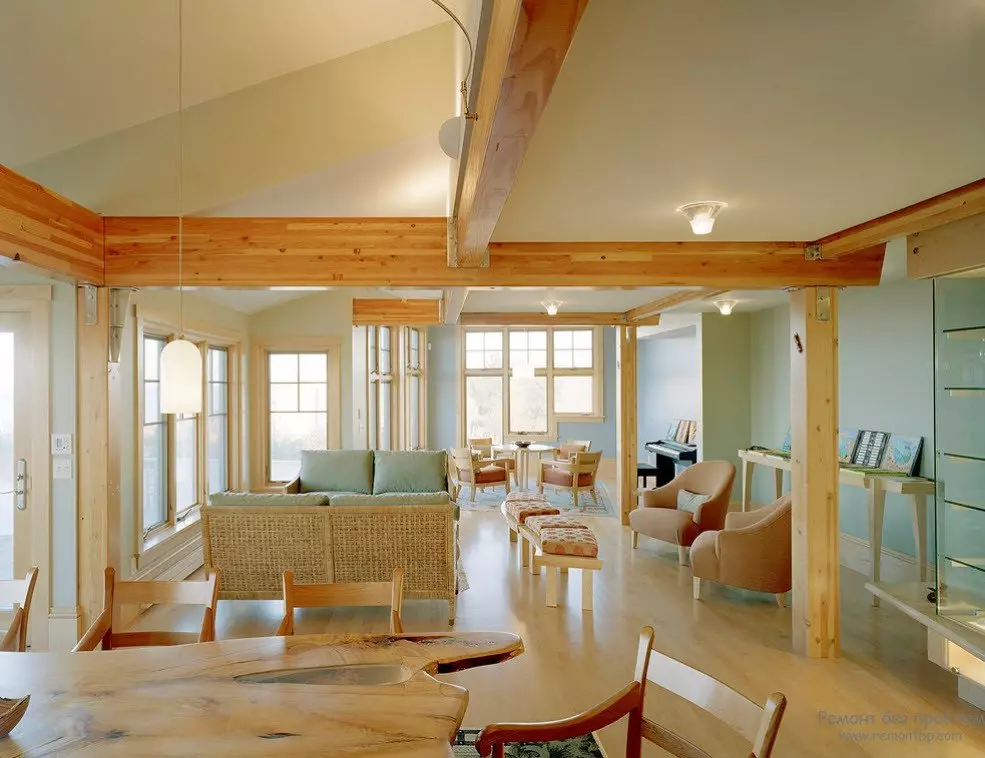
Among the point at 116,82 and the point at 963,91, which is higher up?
the point at 116,82

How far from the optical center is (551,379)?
10758 millimetres

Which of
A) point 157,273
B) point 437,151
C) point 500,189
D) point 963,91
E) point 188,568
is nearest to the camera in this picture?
point 963,91

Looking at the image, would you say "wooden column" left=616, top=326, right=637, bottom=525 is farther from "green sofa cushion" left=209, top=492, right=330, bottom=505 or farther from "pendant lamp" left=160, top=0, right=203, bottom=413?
"pendant lamp" left=160, top=0, right=203, bottom=413

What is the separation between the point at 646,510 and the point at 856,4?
5.06 metres

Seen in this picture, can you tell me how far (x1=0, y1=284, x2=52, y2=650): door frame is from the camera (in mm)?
3701

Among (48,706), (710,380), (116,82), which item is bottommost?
(48,706)

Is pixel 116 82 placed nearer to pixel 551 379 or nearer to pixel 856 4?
pixel 856 4

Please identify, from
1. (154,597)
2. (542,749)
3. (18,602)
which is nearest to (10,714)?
(154,597)

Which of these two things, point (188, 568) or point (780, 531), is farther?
point (188, 568)

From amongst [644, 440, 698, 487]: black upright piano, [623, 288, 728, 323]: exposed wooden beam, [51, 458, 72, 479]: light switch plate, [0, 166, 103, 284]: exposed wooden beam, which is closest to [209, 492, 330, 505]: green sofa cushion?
[51, 458, 72, 479]: light switch plate

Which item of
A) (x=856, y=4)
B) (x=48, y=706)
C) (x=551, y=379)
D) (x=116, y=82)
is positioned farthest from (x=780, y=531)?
(x=551, y=379)

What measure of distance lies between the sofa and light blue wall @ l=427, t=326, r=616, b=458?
657cm

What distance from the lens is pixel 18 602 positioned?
2332 millimetres

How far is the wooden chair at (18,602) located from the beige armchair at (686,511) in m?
4.71
